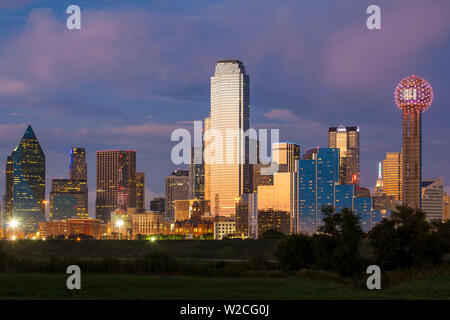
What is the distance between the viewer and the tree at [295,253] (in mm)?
69000

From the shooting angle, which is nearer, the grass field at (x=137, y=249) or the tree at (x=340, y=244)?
the tree at (x=340, y=244)

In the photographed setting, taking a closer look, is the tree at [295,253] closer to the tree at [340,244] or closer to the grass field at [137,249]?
the tree at [340,244]

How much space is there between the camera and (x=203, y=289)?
138ft

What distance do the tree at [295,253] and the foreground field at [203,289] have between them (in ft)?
62.3

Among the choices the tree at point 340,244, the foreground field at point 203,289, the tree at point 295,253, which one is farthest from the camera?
the tree at point 295,253

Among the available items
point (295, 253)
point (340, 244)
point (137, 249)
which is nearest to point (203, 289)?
point (340, 244)

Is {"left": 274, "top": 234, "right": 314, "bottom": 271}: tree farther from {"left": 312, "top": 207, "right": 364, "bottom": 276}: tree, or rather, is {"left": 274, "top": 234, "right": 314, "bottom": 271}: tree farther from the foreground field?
the foreground field

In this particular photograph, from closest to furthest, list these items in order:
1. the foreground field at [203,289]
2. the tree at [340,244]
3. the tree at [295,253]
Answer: the foreground field at [203,289] < the tree at [340,244] < the tree at [295,253]

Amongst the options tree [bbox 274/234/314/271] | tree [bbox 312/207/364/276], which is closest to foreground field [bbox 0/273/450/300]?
tree [bbox 312/207/364/276]

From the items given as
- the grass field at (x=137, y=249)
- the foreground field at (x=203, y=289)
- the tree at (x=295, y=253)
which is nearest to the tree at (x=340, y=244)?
the tree at (x=295, y=253)
